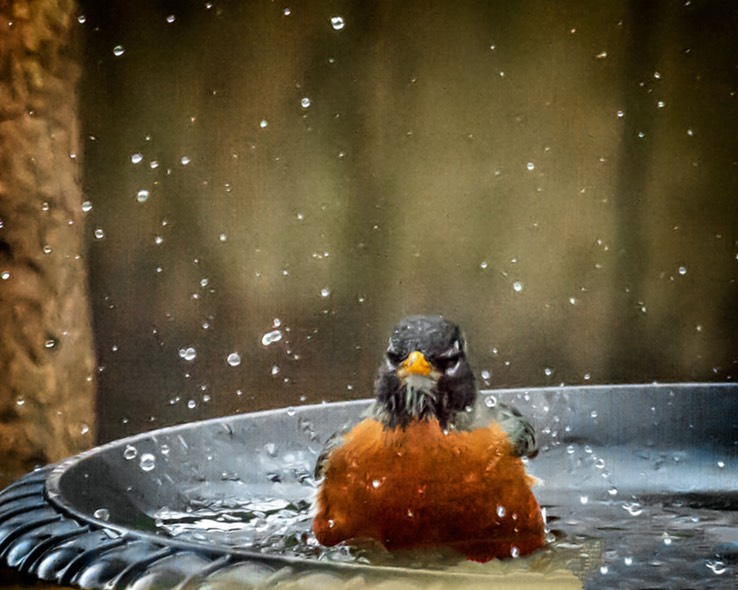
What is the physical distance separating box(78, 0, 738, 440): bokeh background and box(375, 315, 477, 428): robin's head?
46.4 inches

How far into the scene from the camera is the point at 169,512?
122 centimetres

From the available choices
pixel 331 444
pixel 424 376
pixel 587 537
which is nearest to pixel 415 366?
pixel 424 376

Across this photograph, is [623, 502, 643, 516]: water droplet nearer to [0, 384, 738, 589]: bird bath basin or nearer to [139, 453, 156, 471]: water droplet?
[0, 384, 738, 589]: bird bath basin

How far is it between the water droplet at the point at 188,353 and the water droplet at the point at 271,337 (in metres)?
0.17

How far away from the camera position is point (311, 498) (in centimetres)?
133

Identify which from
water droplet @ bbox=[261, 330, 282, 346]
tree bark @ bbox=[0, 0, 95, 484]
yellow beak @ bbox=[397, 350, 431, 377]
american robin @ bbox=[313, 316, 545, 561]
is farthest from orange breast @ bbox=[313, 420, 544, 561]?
water droplet @ bbox=[261, 330, 282, 346]

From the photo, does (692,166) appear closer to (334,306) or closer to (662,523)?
(334,306)

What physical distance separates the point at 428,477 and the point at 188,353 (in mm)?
1396

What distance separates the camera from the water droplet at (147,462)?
123 centimetres

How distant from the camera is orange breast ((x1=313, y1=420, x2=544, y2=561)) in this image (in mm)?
1186

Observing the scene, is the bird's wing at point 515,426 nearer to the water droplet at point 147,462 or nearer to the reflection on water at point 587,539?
the reflection on water at point 587,539

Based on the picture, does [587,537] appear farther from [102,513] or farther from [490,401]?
[102,513]

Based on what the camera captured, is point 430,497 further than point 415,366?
No

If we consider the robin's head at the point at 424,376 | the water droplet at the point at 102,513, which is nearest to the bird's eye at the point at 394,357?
the robin's head at the point at 424,376
